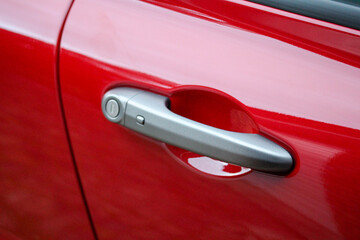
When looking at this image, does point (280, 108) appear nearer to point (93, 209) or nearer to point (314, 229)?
point (314, 229)

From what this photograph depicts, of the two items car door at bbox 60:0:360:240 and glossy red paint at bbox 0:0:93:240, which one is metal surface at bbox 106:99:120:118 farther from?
glossy red paint at bbox 0:0:93:240

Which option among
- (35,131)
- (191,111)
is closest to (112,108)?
(191,111)

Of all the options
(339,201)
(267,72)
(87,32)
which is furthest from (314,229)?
(87,32)

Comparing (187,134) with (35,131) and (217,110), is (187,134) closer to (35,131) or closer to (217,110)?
(217,110)

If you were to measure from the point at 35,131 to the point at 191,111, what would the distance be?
17.3 inches

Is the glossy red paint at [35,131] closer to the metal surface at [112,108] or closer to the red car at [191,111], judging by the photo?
the red car at [191,111]

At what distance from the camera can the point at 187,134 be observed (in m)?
0.91

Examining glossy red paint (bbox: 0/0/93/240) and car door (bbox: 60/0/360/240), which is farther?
glossy red paint (bbox: 0/0/93/240)

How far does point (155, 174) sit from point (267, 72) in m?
0.34

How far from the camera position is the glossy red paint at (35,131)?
1.06m

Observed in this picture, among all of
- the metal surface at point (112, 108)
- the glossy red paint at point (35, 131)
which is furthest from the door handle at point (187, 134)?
the glossy red paint at point (35, 131)

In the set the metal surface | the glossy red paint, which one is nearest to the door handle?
the metal surface

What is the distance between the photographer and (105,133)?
1.03m

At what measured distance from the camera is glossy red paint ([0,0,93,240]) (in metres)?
1.06
